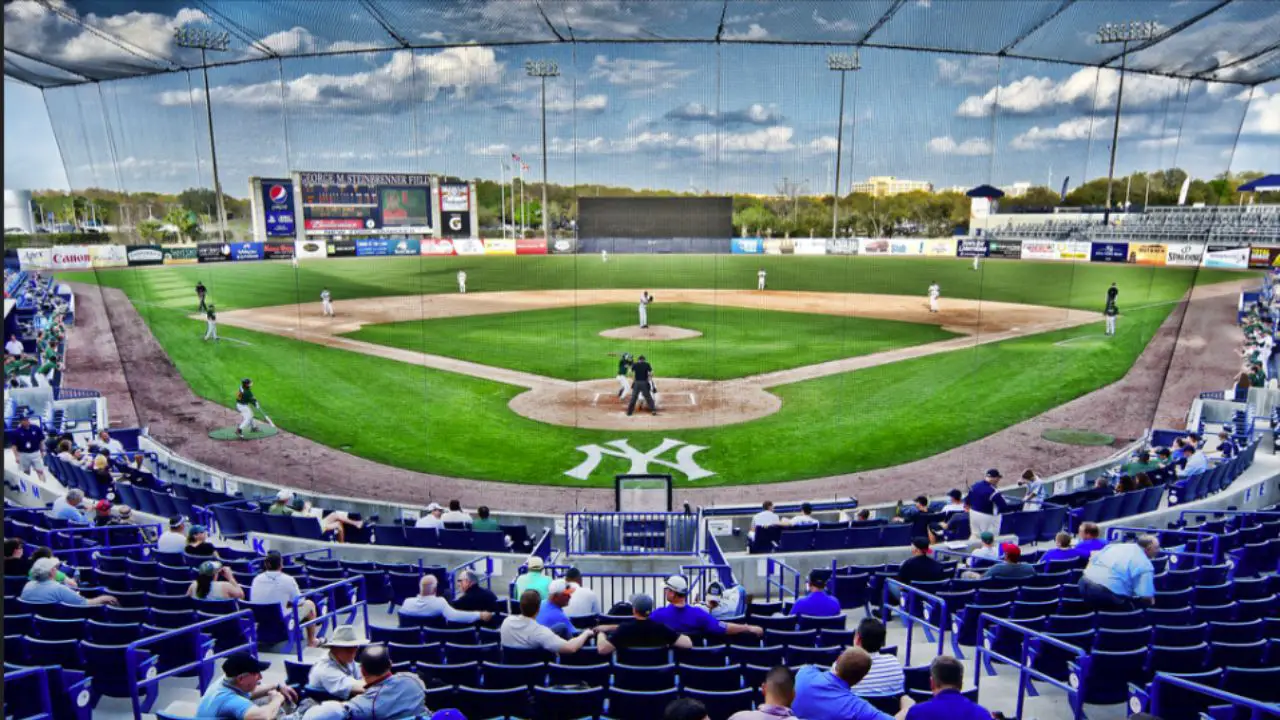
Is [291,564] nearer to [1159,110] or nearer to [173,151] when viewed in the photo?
[173,151]

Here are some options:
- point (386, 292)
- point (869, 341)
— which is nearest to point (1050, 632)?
point (869, 341)

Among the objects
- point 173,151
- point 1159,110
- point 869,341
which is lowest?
point 869,341

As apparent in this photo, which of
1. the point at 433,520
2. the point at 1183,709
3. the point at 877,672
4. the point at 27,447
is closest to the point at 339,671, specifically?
the point at 877,672

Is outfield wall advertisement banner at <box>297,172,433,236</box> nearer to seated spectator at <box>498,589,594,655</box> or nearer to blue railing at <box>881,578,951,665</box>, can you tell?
blue railing at <box>881,578,951,665</box>

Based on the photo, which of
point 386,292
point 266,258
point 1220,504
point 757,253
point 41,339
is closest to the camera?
point 1220,504

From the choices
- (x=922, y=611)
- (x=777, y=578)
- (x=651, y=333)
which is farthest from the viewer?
(x=651, y=333)

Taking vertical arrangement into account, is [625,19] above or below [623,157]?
above

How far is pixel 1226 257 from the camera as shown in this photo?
→ 147 feet

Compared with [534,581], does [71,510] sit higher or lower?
lower

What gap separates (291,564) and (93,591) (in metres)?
2.21

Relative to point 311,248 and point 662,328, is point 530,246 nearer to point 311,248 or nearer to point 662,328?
point 311,248

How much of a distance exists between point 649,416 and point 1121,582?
539 inches

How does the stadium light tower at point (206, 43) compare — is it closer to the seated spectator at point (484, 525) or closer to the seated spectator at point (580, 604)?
the seated spectator at point (484, 525)

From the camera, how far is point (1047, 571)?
8992 mm
